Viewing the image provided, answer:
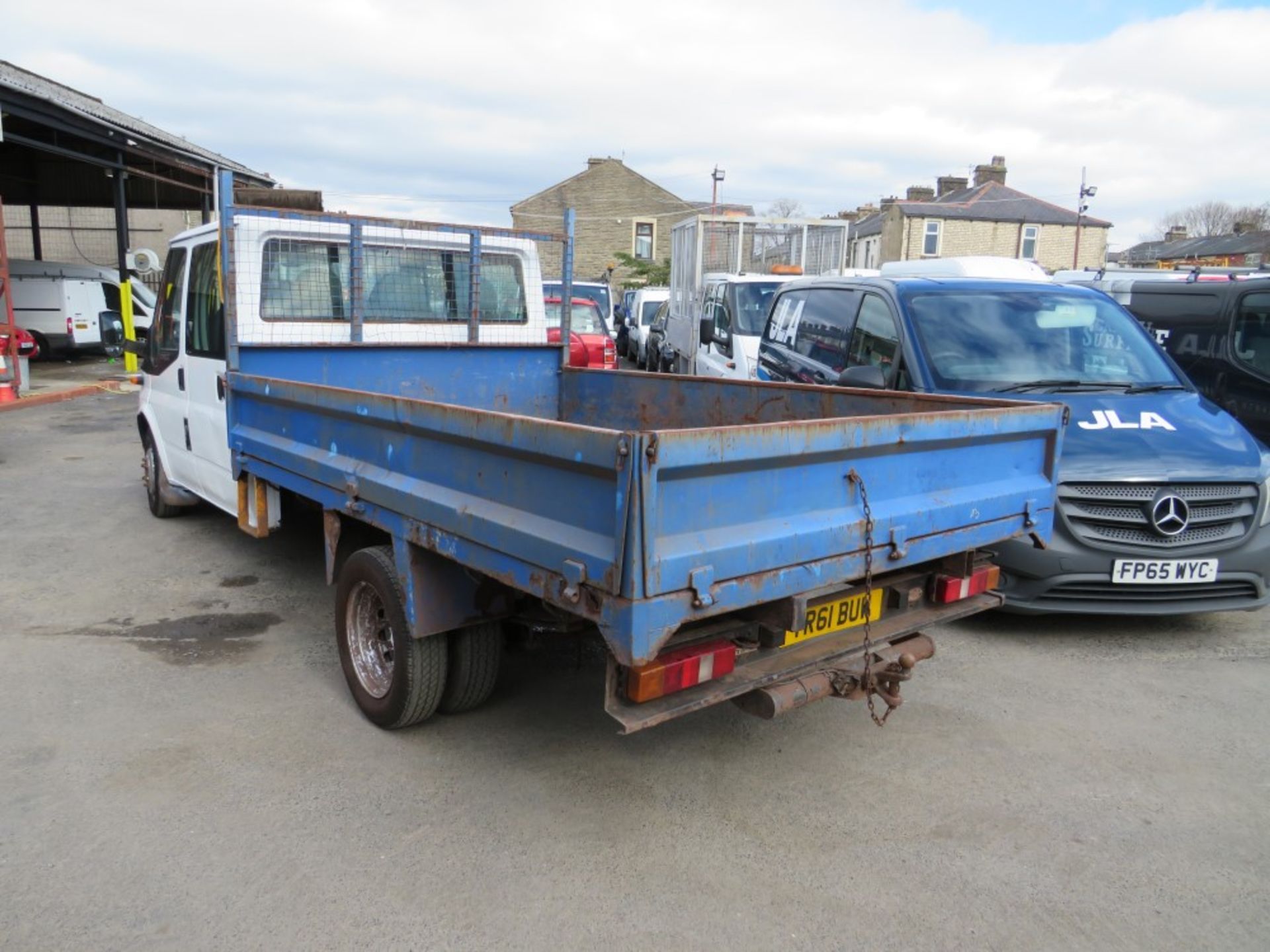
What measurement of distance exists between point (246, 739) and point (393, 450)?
4.60ft

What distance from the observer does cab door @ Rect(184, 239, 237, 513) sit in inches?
208

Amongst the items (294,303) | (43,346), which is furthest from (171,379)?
(43,346)

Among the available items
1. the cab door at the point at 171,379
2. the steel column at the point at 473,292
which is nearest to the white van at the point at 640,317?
the cab door at the point at 171,379

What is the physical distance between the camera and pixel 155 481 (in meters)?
7.05

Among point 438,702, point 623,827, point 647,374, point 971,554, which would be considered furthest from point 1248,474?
point 438,702

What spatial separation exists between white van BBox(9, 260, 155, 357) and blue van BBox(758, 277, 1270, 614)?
17524mm

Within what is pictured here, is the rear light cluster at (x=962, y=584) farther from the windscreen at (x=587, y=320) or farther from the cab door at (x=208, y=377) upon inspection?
the windscreen at (x=587, y=320)

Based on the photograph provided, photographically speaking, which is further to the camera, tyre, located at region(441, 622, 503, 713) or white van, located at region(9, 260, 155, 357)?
white van, located at region(9, 260, 155, 357)

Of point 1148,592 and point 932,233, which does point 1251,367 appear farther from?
point 932,233

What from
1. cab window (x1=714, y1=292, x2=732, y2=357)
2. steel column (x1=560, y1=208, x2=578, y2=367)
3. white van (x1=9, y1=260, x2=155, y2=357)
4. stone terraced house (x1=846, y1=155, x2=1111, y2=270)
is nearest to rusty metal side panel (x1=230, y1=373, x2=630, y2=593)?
steel column (x1=560, y1=208, x2=578, y2=367)

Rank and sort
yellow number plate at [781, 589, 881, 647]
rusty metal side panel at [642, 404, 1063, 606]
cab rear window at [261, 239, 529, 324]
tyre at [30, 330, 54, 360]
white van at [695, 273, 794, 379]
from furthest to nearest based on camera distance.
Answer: tyre at [30, 330, 54, 360]
white van at [695, 273, 794, 379]
cab rear window at [261, 239, 529, 324]
yellow number plate at [781, 589, 881, 647]
rusty metal side panel at [642, 404, 1063, 606]

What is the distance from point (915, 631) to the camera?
11.4 ft

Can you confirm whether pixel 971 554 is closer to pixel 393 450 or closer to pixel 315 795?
pixel 393 450

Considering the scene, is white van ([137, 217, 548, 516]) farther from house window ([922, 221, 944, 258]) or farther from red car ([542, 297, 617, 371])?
house window ([922, 221, 944, 258])
